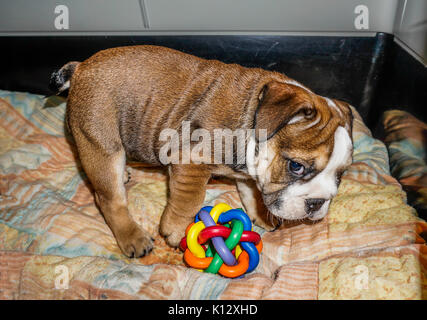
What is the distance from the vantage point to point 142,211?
3.86 m

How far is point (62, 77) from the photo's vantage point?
3.40 m

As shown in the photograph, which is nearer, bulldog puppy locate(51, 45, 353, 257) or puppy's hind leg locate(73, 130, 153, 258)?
bulldog puppy locate(51, 45, 353, 257)

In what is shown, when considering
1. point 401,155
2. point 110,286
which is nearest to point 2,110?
point 110,286

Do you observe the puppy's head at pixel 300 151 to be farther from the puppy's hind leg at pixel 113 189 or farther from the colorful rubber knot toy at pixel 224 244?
the puppy's hind leg at pixel 113 189

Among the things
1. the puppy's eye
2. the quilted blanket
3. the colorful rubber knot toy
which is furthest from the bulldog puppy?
the quilted blanket

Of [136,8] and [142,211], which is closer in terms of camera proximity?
[142,211]

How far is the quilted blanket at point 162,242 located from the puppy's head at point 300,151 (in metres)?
0.49

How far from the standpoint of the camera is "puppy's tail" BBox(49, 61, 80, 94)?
3391mm

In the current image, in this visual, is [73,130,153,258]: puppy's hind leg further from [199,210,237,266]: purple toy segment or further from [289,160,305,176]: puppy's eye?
[289,160,305,176]: puppy's eye

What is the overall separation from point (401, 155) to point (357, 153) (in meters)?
0.49

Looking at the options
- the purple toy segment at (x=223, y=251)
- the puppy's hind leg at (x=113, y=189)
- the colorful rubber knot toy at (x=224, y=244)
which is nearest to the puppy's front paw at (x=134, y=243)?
the puppy's hind leg at (x=113, y=189)

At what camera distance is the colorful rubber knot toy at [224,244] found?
2939 mm
